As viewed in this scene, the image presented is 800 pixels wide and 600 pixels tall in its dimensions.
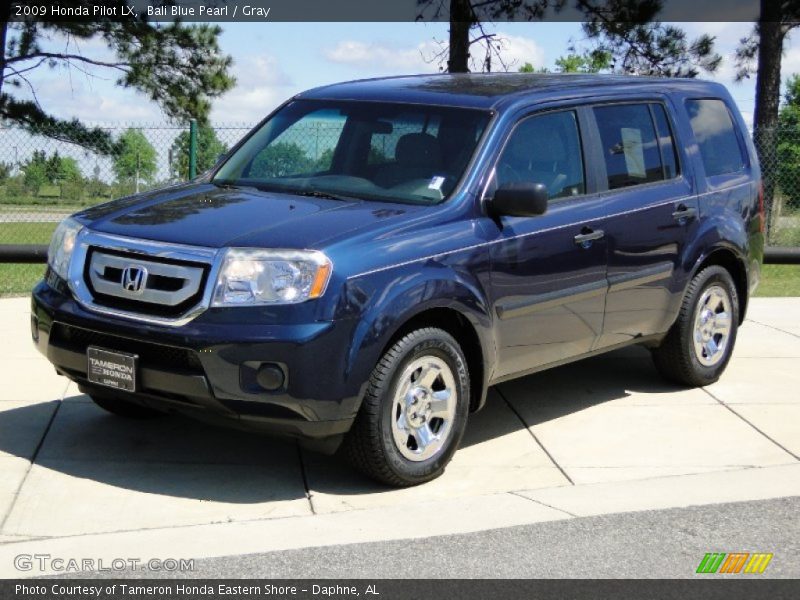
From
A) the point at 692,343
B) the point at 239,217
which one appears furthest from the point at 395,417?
the point at 692,343

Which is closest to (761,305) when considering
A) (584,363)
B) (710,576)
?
(584,363)

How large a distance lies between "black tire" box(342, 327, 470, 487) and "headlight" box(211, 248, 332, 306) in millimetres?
553

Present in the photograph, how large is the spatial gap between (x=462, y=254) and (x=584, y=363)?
10.4 ft

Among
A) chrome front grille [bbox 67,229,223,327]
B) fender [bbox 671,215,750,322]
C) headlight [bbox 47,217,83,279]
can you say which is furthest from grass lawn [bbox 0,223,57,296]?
fender [bbox 671,215,750,322]

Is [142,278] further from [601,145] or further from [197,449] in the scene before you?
[601,145]

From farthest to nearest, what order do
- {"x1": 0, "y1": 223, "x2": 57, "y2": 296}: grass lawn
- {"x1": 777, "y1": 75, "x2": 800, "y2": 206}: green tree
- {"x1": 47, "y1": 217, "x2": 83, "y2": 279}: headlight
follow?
{"x1": 777, "y1": 75, "x2": 800, "y2": 206}: green tree, {"x1": 0, "y1": 223, "x2": 57, "y2": 296}: grass lawn, {"x1": 47, "y1": 217, "x2": 83, "y2": 279}: headlight

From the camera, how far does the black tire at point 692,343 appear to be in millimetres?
8391

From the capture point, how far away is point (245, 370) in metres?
5.88

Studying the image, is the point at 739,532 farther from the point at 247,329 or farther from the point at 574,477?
the point at 247,329

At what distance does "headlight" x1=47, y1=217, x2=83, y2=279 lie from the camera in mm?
6555

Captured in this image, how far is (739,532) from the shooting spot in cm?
591
